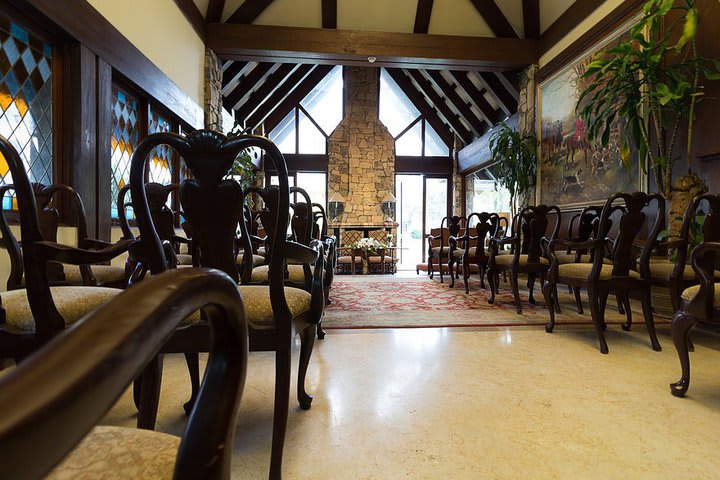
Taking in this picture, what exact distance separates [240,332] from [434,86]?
32.4ft

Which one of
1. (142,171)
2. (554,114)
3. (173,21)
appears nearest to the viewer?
(142,171)

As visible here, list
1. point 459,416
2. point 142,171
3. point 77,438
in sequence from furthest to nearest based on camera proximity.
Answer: point 459,416
point 142,171
point 77,438

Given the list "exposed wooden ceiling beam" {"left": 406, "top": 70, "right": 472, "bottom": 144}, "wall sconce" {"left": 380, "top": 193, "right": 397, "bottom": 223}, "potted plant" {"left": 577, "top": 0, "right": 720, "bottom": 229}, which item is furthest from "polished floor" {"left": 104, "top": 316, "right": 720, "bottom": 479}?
"exposed wooden ceiling beam" {"left": 406, "top": 70, "right": 472, "bottom": 144}

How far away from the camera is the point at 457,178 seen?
980 centimetres

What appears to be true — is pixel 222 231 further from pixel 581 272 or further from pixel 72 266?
pixel 581 272

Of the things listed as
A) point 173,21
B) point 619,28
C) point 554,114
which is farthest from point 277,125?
point 619,28

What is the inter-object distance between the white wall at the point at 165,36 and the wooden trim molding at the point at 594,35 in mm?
4758

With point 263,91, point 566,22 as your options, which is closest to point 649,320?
point 566,22

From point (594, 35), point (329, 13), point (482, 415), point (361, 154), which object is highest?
point (329, 13)

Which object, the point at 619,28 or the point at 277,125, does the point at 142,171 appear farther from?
the point at 277,125

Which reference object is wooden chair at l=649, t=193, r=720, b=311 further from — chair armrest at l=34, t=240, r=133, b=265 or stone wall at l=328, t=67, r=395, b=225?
stone wall at l=328, t=67, r=395, b=225

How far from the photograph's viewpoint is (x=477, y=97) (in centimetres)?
791

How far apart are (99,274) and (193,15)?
4064mm

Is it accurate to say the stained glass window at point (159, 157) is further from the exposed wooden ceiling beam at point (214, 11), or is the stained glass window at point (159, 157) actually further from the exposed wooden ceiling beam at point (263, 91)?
the exposed wooden ceiling beam at point (263, 91)
